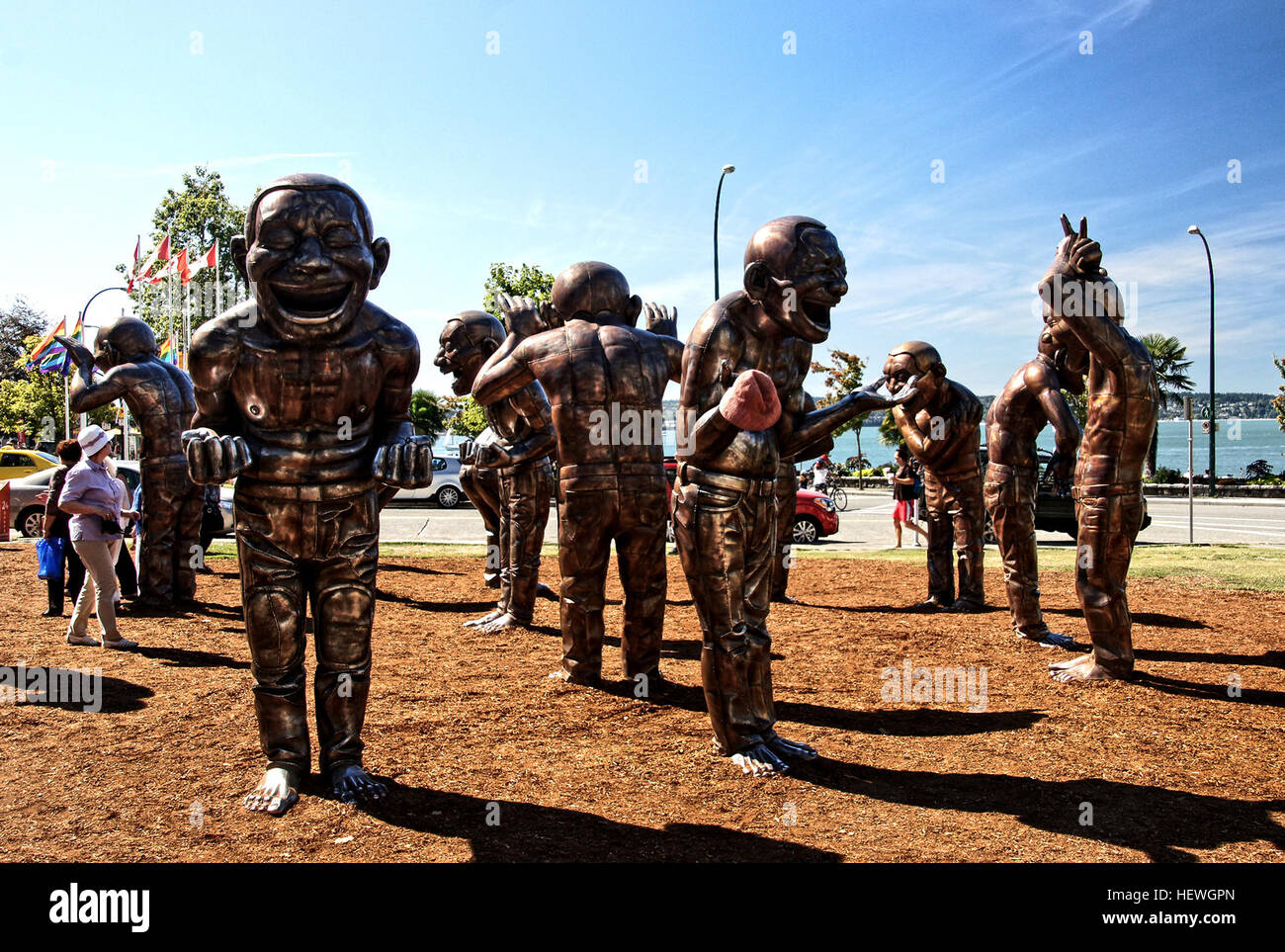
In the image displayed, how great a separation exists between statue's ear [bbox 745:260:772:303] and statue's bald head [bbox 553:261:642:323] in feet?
5.70

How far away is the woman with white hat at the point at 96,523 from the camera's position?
6.77 metres

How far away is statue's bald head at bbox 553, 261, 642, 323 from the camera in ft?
Result: 19.3

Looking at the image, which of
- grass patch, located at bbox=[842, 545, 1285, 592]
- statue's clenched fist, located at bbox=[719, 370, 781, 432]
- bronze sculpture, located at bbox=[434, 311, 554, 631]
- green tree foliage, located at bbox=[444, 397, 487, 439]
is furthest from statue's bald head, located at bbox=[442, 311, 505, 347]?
green tree foliage, located at bbox=[444, 397, 487, 439]

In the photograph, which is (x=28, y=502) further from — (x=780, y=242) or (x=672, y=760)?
(x=780, y=242)

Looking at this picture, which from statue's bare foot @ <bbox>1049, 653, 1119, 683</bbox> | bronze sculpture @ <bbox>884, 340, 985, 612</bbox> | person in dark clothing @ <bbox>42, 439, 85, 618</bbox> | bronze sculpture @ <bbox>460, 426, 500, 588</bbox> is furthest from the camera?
bronze sculpture @ <bbox>460, 426, 500, 588</bbox>

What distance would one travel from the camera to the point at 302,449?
3.96 meters

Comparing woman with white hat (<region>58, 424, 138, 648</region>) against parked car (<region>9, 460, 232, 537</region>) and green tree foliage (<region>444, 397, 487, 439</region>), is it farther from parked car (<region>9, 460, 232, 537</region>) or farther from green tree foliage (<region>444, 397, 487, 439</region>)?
green tree foliage (<region>444, 397, 487, 439</region>)

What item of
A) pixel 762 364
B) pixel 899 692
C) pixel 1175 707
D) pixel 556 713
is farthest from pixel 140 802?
pixel 1175 707

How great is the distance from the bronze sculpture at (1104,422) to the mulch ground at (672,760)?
0.67m

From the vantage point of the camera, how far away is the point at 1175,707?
5.48 metres

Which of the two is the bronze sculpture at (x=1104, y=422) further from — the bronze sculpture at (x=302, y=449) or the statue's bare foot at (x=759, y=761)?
the bronze sculpture at (x=302, y=449)

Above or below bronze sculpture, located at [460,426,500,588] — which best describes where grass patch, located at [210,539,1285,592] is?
below

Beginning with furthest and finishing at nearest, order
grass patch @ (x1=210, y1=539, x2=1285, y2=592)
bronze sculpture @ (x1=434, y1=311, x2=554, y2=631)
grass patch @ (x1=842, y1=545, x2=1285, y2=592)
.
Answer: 1. grass patch @ (x1=210, y1=539, x2=1285, y2=592)
2. grass patch @ (x1=842, y1=545, x2=1285, y2=592)
3. bronze sculpture @ (x1=434, y1=311, x2=554, y2=631)

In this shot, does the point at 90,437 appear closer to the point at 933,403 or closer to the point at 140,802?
the point at 140,802
